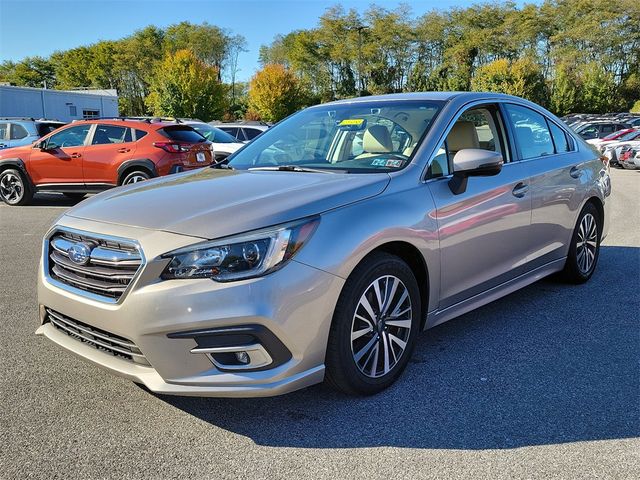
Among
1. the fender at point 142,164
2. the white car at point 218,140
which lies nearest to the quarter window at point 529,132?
the fender at point 142,164

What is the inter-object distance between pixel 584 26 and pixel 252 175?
264 ft

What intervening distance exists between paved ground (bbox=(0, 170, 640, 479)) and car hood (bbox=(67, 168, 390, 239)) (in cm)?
101

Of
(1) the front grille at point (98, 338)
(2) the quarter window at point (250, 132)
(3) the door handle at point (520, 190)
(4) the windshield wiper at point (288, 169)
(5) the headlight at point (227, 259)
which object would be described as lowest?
(1) the front grille at point (98, 338)

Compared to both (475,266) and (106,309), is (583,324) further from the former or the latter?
(106,309)

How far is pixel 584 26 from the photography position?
71.5 m

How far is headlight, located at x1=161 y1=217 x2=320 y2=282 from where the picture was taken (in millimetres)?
2543

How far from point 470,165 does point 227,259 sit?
1689 millimetres

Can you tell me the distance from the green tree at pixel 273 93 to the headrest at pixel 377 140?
58.3 m

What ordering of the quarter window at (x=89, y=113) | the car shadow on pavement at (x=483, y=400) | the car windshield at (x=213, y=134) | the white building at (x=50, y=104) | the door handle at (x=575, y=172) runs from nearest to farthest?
the car shadow on pavement at (x=483, y=400)
the door handle at (x=575, y=172)
the car windshield at (x=213, y=134)
the white building at (x=50, y=104)
the quarter window at (x=89, y=113)

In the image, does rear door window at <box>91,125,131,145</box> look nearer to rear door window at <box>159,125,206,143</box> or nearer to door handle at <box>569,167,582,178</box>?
rear door window at <box>159,125,206,143</box>

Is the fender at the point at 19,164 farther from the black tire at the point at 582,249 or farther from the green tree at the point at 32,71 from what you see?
the green tree at the point at 32,71

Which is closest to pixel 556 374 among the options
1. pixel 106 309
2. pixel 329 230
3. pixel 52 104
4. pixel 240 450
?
pixel 329 230

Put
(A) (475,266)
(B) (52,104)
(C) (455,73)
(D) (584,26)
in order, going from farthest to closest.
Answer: (C) (455,73) → (D) (584,26) → (B) (52,104) → (A) (475,266)

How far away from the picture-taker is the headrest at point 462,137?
374 cm
